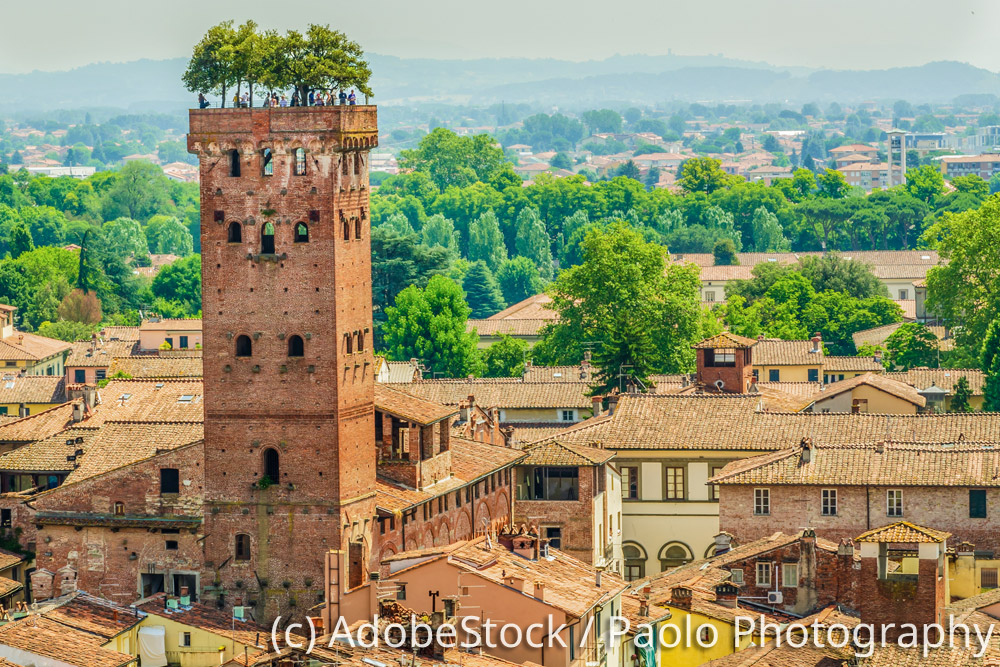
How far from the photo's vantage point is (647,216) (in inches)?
7490

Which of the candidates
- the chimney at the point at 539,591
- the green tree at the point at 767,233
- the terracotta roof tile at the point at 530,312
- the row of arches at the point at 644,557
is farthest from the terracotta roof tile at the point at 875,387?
the green tree at the point at 767,233

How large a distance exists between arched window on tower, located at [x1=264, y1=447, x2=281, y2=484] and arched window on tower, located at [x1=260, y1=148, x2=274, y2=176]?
20.9 ft

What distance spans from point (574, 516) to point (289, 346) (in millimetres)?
11411

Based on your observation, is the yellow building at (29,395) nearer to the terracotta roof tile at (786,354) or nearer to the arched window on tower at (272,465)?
the terracotta roof tile at (786,354)

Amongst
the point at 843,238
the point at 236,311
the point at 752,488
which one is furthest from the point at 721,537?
the point at 843,238

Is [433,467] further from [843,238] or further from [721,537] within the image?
[843,238]

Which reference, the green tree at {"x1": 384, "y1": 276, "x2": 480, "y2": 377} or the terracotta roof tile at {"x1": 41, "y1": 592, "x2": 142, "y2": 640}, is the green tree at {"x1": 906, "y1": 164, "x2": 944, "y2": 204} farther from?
the terracotta roof tile at {"x1": 41, "y1": 592, "x2": 142, "y2": 640}

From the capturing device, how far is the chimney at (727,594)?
5206 cm

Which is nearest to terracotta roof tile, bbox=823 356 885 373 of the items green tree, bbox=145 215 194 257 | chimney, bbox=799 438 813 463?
chimney, bbox=799 438 813 463

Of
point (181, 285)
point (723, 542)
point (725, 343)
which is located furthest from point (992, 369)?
point (181, 285)

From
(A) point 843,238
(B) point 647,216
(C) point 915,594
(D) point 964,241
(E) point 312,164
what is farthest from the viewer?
(B) point 647,216

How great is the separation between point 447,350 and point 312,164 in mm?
51498

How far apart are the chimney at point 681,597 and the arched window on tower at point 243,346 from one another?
1183 cm

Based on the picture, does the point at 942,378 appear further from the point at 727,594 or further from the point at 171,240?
the point at 171,240
